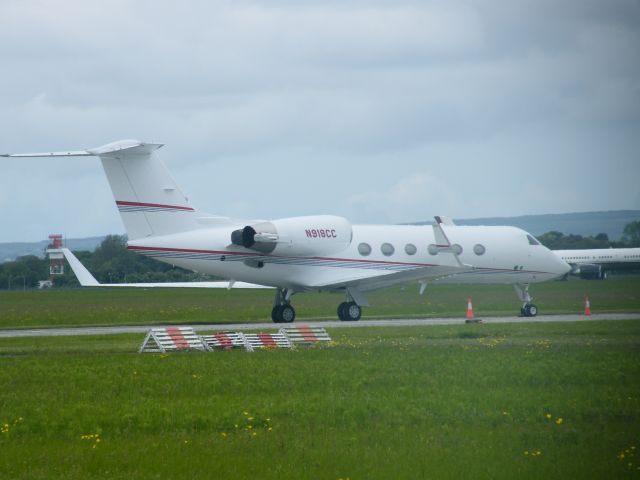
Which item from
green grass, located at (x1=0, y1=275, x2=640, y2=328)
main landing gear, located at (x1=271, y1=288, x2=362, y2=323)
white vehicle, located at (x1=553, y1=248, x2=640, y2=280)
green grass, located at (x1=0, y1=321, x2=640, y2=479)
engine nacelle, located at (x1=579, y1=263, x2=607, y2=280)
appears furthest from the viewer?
white vehicle, located at (x1=553, y1=248, x2=640, y2=280)

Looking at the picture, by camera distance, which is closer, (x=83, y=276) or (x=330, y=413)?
(x=330, y=413)

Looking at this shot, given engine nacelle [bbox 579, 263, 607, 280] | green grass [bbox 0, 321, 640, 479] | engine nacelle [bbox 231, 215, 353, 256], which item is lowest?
green grass [bbox 0, 321, 640, 479]

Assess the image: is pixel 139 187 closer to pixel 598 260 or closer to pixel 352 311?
pixel 352 311

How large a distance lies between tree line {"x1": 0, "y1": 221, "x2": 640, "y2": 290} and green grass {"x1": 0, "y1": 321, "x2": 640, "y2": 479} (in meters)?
59.5

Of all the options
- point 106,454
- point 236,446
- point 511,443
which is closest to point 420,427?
point 511,443

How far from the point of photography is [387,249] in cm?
4100

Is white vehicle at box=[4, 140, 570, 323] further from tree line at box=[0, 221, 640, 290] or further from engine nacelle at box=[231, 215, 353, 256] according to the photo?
tree line at box=[0, 221, 640, 290]

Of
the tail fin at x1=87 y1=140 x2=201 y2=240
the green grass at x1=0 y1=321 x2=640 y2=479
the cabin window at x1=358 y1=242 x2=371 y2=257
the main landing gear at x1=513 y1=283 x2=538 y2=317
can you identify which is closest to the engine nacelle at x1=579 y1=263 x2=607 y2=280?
the main landing gear at x1=513 y1=283 x2=538 y2=317

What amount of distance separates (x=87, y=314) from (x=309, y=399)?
33.3 metres

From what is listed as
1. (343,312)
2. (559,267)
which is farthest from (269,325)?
(559,267)

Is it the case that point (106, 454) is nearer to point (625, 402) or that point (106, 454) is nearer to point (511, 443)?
point (511, 443)

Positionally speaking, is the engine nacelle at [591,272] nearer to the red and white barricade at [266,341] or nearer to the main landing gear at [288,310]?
the main landing gear at [288,310]

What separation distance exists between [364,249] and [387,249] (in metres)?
1.03

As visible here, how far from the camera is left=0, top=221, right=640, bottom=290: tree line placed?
91500 mm
